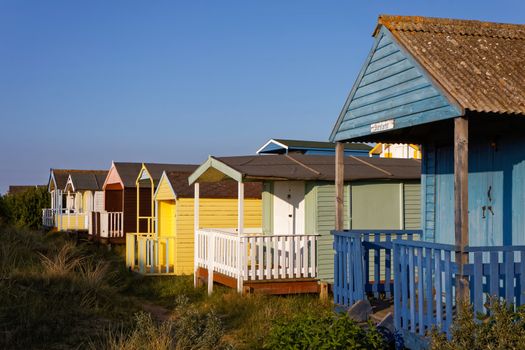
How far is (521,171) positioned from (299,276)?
6694 mm

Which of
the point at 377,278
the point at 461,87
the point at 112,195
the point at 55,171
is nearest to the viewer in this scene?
the point at 461,87

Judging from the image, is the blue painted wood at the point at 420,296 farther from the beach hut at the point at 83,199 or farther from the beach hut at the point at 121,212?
the beach hut at the point at 83,199

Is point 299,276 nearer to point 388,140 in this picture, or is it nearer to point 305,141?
point 388,140

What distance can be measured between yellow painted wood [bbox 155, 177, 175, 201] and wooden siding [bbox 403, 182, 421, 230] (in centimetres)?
693

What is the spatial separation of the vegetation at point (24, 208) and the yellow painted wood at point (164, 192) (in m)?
23.0

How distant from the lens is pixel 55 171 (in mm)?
45875

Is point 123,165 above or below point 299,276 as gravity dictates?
above

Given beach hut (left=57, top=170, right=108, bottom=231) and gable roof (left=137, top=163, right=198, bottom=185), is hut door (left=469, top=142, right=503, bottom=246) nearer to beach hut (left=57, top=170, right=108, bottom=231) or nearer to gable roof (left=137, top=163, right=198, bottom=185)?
gable roof (left=137, top=163, right=198, bottom=185)

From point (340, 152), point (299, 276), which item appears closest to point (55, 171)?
point (299, 276)

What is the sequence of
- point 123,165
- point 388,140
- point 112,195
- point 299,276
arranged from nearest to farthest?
1. point 388,140
2. point 299,276
3. point 123,165
4. point 112,195

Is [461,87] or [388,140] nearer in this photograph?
[461,87]

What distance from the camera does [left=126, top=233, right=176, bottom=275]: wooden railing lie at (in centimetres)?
1938

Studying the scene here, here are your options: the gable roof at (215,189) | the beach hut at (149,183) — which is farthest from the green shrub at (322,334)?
the beach hut at (149,183)

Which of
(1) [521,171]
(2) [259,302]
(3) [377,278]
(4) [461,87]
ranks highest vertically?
(4) [461,87]
